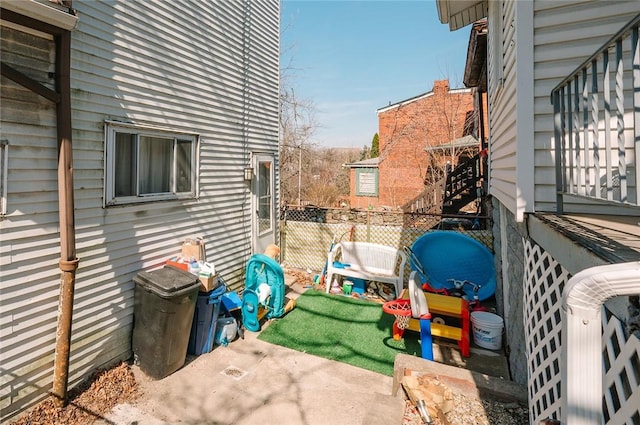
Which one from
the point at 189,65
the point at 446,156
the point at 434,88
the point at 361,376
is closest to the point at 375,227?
the point at 361,376

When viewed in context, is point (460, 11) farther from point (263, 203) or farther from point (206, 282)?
point (206, 282)

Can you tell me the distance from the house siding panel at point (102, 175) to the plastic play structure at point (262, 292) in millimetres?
723

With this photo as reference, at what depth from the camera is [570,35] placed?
3000 mm

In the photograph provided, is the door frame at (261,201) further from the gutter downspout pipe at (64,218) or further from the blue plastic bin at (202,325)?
the gutter downspout pipe at (64,218)

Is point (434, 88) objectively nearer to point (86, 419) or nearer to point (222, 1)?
point (222, 1)

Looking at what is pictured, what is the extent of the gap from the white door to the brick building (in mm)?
11491

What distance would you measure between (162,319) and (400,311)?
10.2 feet

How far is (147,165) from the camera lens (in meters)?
4.82

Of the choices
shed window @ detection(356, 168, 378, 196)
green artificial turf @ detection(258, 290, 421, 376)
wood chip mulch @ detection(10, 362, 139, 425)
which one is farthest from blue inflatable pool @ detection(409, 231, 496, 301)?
shed window @ detection(356, 168, 378, 196)

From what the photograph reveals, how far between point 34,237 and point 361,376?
157 inches

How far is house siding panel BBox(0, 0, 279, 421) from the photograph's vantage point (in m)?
3.25

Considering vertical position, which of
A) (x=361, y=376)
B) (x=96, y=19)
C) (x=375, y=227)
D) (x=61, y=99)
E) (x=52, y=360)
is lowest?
(x=361, y=376)

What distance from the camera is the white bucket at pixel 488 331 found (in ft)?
15.9

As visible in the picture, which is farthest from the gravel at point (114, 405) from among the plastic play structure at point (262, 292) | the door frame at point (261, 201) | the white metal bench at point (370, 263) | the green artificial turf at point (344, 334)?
the door frame at point (261, 201)
